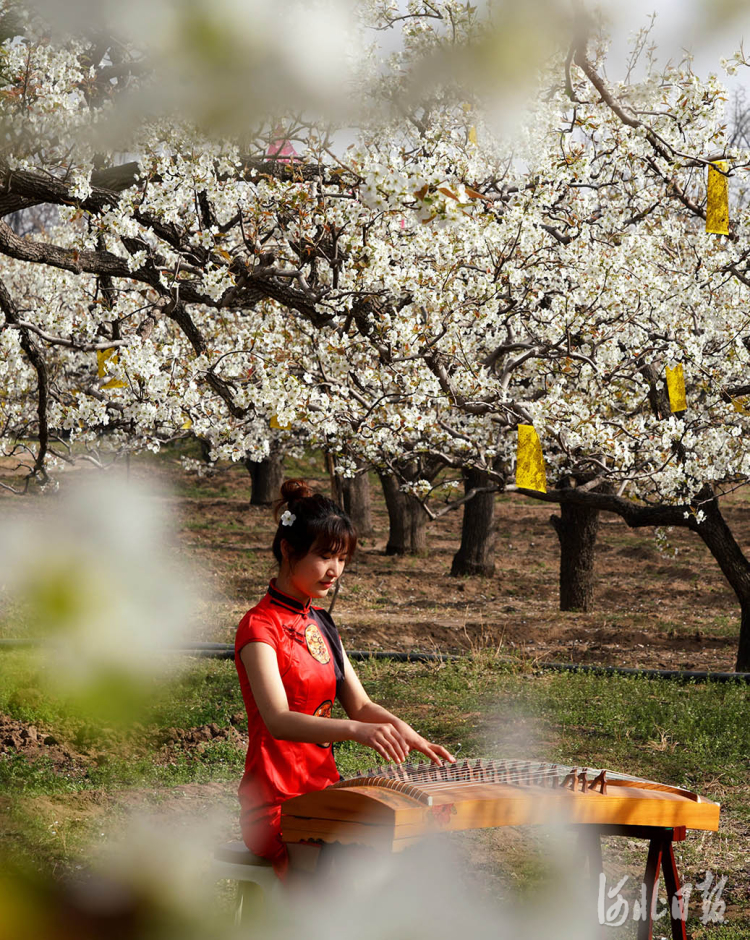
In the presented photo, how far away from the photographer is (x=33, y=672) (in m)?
0.62

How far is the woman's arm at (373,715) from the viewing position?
2217 mm

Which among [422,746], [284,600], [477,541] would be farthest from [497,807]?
[477,541]

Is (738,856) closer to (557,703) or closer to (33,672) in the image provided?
(557,703)

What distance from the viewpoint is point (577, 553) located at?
39.8 ft

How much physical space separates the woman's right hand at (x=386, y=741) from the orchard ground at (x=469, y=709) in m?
0.38

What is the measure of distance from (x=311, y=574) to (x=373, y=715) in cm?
40

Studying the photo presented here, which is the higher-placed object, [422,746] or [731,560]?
[731,560]

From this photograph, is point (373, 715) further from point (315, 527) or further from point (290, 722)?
point (315, 527)

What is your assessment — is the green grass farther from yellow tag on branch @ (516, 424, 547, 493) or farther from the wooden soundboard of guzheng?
yellow tag on branch @ (516, 424, 547, 493)

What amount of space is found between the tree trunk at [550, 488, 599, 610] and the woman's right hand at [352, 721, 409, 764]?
1012 centimetres

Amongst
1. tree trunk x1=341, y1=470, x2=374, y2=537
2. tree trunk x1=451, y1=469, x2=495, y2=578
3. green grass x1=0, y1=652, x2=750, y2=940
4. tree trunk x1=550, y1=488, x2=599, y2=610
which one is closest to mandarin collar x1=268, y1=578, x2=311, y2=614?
green grass x1=0, y1=652, x2=750, y2=940

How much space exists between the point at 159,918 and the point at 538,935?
0.61 meters

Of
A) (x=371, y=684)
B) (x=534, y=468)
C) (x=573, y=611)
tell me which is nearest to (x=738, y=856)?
(x=534, y=468)
